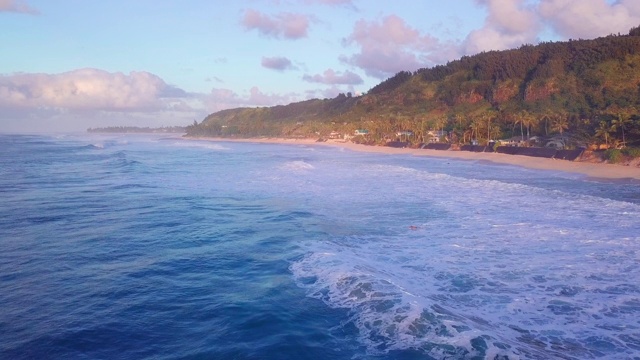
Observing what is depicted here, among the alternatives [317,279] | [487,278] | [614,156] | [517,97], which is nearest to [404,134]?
[517,97]

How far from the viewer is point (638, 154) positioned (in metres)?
35.9

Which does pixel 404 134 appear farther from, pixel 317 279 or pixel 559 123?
pixel 317 279

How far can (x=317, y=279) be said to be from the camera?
367 inches

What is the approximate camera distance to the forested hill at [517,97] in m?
61.0

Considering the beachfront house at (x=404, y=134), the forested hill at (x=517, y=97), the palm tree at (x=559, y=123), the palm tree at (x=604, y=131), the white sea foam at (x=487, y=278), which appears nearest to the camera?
the white sea foam at (x=487, y=278)

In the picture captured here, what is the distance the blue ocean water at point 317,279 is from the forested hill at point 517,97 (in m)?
36.2

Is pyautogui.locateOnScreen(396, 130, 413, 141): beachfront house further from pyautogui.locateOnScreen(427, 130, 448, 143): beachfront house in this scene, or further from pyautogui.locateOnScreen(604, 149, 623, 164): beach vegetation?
pyautogui.locateOnScreen(604, 149, 623, 164): beach vegetation

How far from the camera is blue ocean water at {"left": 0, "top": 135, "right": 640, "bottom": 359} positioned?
21.2 ft

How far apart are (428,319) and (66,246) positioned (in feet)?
28.7

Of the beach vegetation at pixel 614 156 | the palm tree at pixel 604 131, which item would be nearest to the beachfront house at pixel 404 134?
the palm tree at pixel 604 131

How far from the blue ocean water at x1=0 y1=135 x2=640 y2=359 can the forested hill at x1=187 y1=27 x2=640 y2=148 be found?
36180mm

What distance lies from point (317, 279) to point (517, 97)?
325 feet

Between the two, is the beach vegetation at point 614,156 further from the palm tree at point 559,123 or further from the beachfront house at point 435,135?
the beachfront house at point 435,135

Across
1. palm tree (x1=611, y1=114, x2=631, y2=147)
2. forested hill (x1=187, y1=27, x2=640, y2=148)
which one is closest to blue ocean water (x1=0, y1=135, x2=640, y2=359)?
palm tree (x1=611, y1=114, x2=631, y2=147)
